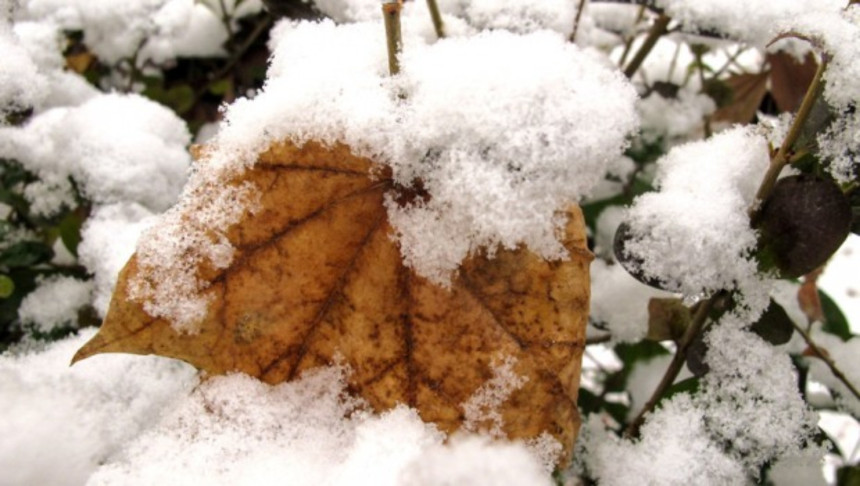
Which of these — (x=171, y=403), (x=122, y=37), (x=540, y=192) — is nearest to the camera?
(x=540, y=192)

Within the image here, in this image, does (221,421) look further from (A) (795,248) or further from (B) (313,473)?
(A) (795,248)

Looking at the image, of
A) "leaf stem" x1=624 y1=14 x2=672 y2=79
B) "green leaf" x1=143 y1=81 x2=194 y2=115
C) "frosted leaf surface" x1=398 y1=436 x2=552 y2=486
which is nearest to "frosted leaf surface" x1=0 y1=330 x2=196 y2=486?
"frosted leaf surface" x1=398 y1=436 x2=552 y2=486

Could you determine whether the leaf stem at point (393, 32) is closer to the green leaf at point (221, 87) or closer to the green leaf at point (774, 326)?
the green leaf at point (774, 326)

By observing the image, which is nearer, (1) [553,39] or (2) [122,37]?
(1) [553,39]

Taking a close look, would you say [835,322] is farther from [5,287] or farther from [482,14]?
[5,287]

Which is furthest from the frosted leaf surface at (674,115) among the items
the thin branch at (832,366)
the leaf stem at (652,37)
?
the thin branch at (832,366)

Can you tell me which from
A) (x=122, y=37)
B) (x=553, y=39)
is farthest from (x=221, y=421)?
(x=122, y=37)
